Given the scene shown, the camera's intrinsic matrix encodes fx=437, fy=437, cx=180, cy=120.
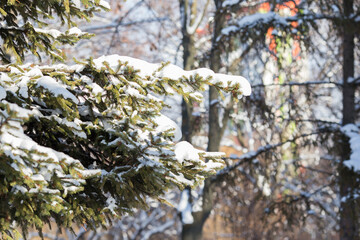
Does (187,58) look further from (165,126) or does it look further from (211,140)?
(165,126)

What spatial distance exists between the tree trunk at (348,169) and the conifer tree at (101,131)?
368 cm

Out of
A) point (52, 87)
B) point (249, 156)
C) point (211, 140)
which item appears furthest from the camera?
point (211, 140)

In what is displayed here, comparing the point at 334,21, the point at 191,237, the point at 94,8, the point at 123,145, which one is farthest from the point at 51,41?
the point at 191,237

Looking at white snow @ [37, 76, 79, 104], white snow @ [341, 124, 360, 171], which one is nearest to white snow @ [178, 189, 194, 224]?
white snow @ [341, 124, 360, 171]

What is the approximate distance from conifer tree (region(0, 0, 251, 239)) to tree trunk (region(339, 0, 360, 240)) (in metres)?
3.68

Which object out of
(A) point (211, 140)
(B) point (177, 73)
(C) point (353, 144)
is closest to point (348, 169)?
(C) point (353, 144)

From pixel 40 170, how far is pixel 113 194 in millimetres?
857

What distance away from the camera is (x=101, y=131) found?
323 cm

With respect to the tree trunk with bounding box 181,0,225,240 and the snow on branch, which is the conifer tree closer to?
the snow on branch

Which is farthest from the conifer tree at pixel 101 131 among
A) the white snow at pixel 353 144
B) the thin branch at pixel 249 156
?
the thin branch at pixel 249 156

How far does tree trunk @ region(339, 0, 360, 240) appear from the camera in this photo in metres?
6.19

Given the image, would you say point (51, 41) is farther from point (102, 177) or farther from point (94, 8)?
point (102, 177)

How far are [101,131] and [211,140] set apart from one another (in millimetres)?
6089

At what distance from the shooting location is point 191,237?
869 cm
